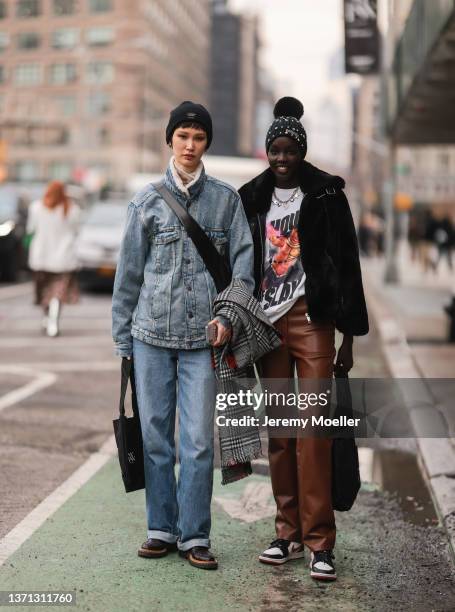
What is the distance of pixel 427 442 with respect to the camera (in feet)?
23.5

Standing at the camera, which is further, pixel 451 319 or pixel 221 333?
pixel 451 319

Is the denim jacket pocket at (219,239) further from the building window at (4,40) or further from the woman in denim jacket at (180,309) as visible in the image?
the building window at (4,40)

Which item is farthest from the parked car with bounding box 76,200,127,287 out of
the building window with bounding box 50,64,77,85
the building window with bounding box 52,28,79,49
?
the building window with bounding box 50,64,77,85

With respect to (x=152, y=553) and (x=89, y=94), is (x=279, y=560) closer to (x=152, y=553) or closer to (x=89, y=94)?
(x=152, y=553)

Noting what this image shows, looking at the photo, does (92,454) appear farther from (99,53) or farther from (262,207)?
(99,53)

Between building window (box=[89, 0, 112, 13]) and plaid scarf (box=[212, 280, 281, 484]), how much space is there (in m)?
87.1

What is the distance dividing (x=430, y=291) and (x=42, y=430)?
1723 centimetres

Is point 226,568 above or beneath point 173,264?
beneath

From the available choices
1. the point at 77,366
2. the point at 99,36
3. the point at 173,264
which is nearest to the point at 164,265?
the point at 173,264

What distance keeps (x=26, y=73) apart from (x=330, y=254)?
84.2 m

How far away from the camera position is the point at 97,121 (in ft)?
308

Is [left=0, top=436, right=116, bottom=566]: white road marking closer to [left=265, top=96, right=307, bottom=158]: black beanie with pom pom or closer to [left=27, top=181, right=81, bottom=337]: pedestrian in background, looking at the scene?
[left=265, top=96, right=307, bottom=158]: black beanie with pom pom

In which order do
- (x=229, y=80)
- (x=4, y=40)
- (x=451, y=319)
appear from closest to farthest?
(x=451, y=319) < (x=4, y=40) < (x=229, y=80)

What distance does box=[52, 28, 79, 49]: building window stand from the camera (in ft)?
262
